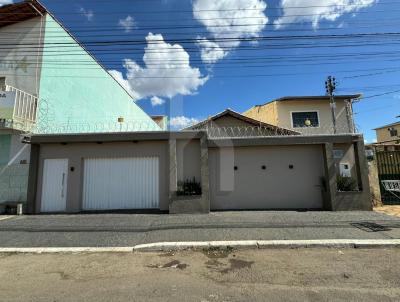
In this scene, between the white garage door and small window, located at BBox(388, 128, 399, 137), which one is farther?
small window, located at BBox(388, 128, 399, 137)

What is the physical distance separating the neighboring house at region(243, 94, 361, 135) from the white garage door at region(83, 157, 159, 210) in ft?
42.6

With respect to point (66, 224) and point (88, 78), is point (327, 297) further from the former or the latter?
point (88, 78)

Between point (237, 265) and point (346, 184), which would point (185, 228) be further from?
point (346, 184)

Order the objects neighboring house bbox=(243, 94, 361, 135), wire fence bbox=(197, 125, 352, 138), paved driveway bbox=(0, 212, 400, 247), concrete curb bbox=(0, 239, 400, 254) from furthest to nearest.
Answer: neighboring house bbox=(243, 94, 361, 135) → wire fence bbox=(197, 125, 352, 138) → paved driveway bbox=(0, 212, 400, 247) → concrete curb bbox=(0, 239, 400, 254)

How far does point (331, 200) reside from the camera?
32.2ft

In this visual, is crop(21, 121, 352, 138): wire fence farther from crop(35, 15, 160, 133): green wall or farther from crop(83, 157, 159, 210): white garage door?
crop(83, 157, 159, 210): white garage door

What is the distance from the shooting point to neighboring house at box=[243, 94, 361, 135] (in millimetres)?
20094

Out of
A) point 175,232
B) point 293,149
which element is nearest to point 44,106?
point 175,232

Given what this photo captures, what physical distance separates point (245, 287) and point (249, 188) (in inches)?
270

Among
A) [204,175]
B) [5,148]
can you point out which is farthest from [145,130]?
[5,148]

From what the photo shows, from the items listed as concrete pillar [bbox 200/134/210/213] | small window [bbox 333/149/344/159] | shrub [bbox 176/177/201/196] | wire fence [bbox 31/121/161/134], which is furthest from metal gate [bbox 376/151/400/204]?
wire fence [bbox 31/121/161/134]

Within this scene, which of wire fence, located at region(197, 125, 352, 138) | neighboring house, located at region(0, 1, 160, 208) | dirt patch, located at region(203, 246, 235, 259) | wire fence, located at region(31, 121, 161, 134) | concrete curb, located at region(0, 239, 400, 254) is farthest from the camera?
wire fence, located at region(197, 125, 352, 138)

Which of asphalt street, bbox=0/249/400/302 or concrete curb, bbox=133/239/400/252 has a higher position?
concrete curb, bbox=133/239/400/252

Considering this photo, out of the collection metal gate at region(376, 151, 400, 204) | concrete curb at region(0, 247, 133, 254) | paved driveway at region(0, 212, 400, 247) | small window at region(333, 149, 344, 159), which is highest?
small window at region(333, 149, 344, 159)
